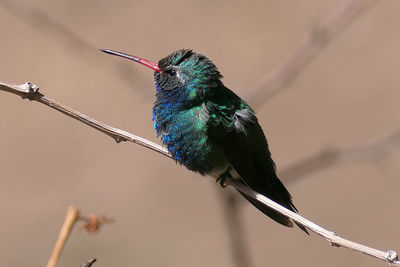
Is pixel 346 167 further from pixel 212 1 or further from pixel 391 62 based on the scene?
pixel 212 1

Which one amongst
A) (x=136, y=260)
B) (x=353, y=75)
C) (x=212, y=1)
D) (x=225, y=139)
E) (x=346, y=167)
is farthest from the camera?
(x=212, y=1)

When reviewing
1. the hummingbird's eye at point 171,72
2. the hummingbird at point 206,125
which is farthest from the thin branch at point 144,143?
the hummingbird's eye at point 171,72

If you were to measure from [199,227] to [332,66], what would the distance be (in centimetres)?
301

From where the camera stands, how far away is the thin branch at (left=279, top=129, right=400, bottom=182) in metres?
3.65

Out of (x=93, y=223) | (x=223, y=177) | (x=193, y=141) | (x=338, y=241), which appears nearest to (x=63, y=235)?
(x=93, y=223)

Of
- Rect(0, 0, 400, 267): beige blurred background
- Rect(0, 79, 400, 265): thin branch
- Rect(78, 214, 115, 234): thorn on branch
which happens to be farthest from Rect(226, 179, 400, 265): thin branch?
Rect(0, 0, 400, 267): beige blurred background

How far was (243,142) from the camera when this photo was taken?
3611mm

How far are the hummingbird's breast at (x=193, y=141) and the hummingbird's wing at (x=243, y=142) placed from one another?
0.04 m

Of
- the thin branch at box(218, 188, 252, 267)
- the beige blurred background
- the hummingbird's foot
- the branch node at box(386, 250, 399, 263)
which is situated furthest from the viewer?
the beige blurred background

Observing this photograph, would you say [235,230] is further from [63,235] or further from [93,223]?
[63,235]

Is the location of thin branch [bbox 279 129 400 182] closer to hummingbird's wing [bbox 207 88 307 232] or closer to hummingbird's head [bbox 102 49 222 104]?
hummingbird's wing [bbox 207 88 307 232]

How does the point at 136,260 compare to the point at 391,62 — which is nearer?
the point at 136,260

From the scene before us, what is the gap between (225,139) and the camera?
139 inches

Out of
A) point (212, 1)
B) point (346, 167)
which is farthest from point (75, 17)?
point (346, 167)
